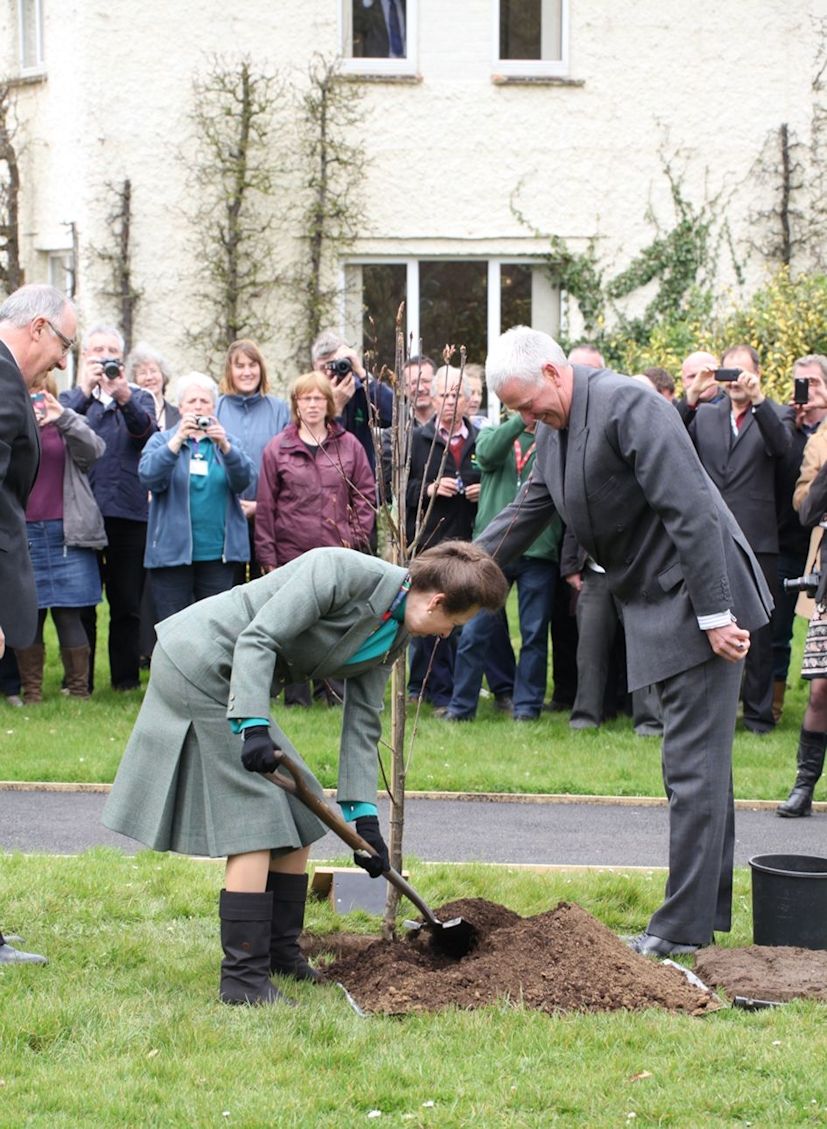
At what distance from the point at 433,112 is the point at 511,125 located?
86 centimetres

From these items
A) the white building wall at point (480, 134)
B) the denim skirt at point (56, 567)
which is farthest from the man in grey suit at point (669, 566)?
the white building wall at point (480, 134)

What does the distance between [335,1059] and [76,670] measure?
6.89 meters

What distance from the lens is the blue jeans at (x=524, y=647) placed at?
11.1m

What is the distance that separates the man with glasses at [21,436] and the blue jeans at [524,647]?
524 centimetres

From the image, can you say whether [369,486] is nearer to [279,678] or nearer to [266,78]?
[279,678]

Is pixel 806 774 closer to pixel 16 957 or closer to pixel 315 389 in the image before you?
pixel 315 389

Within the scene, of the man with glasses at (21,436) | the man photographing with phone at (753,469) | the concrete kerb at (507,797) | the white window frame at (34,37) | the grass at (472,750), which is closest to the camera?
the man with glasses at (21,436)

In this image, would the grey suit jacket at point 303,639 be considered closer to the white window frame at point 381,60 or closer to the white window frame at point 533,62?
the white window frame at point 381,60

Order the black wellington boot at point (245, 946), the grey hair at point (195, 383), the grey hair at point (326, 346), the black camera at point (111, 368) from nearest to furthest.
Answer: the black wellington boot at point (245, 946)
the grey hair at point (195, 383)
the black camera at point (111, 368)
the grey hair at point (326, 346)

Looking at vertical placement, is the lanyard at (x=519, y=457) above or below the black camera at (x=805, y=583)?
above

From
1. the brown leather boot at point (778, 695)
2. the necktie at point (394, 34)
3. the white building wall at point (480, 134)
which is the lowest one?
the brown leather boot at point (778, 695)

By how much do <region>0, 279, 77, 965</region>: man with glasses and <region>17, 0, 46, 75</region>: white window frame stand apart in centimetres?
1251

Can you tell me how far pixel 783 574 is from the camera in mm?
11320

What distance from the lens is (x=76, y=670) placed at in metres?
11.5
